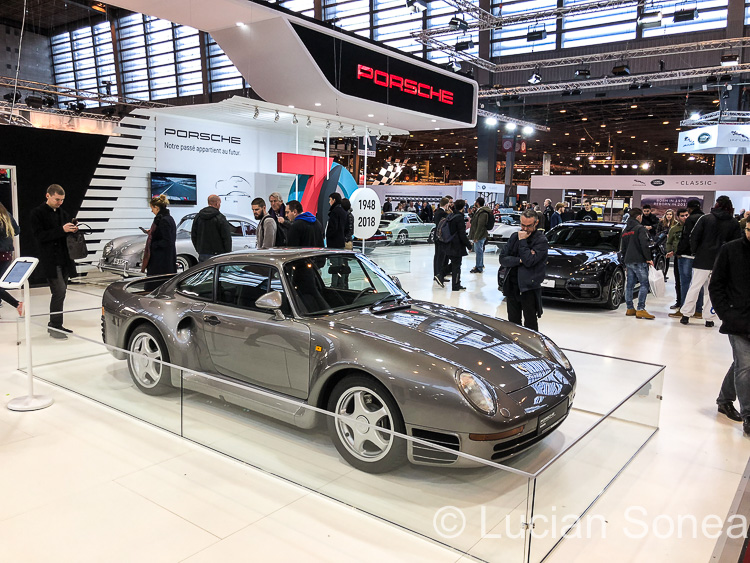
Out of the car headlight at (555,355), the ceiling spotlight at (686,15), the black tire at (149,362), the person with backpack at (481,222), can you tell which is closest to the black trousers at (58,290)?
the black tire at (149,362)

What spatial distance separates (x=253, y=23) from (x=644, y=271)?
25.7ft

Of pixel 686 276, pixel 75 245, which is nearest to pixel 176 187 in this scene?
pixel 75 245

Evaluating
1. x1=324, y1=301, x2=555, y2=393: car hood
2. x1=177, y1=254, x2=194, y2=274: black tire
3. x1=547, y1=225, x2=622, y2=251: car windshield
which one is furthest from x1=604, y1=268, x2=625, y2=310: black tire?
x1=177, y1=254, x2=194, y2=274: black tire

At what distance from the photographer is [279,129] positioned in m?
14.2

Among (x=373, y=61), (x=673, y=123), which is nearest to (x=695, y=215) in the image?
(x=373, y=61)

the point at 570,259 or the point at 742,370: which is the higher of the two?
the point at 570,259

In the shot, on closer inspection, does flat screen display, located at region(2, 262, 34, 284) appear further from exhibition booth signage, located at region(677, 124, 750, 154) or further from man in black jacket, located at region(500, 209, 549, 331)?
exhibition booth signage, located at region(677, 124, 750, 154)

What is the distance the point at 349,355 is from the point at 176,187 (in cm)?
1017

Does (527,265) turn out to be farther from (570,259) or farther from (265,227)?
(265,227)

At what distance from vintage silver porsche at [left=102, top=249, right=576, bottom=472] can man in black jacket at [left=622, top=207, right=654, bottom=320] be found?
463 centimetres

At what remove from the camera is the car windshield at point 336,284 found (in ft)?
11.8

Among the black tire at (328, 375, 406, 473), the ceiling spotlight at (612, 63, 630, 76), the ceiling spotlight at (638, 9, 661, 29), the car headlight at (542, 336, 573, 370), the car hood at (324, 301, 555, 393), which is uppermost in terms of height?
the ceiling spotlight at (638, 9, 661, 29)

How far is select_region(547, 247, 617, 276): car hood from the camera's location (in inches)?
324

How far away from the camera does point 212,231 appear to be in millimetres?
7316
